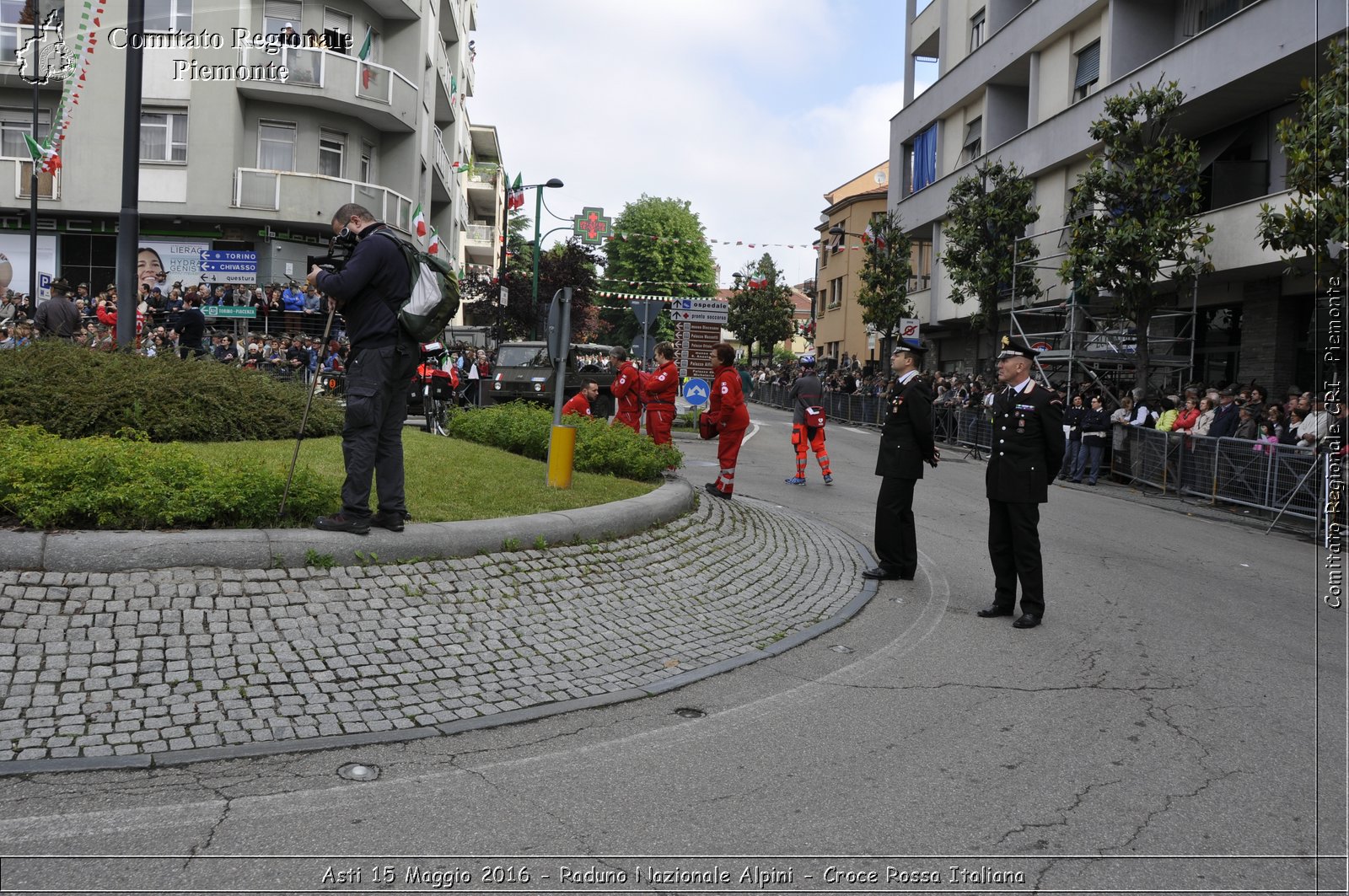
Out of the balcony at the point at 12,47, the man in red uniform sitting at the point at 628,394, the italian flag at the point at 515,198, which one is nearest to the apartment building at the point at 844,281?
the italian flag at the point at 515,198

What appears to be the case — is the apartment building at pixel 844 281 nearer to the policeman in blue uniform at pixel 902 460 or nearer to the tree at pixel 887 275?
the tree at pixel 887 275

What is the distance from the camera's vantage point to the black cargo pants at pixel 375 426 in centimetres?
651

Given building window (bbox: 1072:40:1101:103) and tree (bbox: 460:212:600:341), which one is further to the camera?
tree (bbox: 460:212:600:341)

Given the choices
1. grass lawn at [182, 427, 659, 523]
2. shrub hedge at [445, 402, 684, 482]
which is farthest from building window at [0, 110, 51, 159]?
grass lawn at [182, 427, 659, 523]

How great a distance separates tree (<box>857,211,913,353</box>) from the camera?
125 feet

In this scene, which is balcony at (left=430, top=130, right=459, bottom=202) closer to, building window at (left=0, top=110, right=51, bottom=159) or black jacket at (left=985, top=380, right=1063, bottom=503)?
building window at (left=0, top=110, right=51, bottom=159)

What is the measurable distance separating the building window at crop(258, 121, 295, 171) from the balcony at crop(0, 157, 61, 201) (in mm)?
5227

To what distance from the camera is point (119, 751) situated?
4.21 m

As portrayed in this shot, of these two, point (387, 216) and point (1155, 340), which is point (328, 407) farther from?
point (387, 216)

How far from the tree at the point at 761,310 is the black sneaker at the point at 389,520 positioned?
209 ft

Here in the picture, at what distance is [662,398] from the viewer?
47.2 feet

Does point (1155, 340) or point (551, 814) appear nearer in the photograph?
point (551, 814)

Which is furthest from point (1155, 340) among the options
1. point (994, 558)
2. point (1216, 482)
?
point (994, 558)

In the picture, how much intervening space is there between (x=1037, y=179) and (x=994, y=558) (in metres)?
24.8
